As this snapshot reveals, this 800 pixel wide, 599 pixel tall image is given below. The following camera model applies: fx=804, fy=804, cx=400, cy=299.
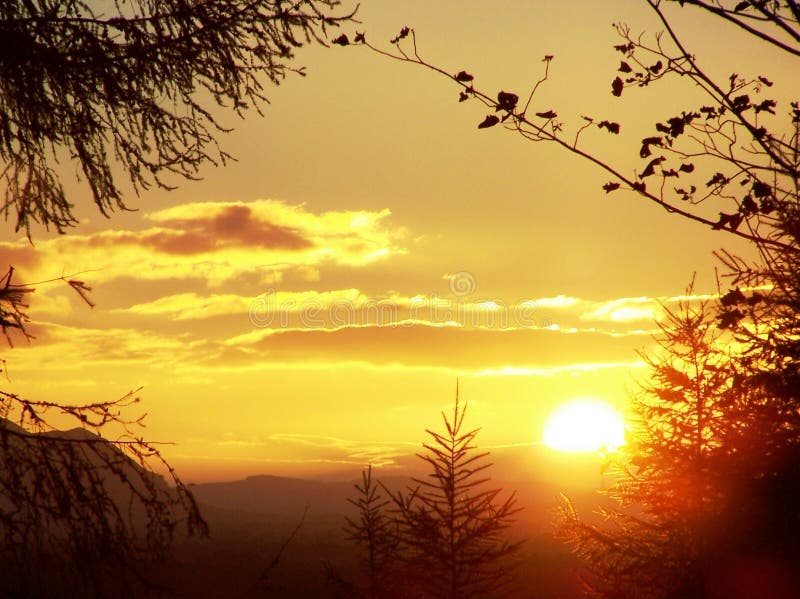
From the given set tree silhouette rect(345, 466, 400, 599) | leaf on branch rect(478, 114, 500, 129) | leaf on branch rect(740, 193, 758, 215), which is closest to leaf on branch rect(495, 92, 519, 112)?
leaf on branch rect(478, 114, 500, 129)

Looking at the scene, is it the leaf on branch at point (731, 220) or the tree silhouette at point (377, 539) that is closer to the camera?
the leaf on branch at point (731, 220)

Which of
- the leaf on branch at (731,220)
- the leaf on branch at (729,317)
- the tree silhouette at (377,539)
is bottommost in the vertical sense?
the tree silhouette at (377,539)

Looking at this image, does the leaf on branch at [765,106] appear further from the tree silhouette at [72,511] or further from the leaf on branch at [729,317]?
the tree silhouette at [72,511]

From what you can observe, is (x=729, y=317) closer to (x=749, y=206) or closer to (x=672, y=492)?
(x=749, y=206)

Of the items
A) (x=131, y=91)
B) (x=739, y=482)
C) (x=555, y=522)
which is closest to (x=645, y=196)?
(x=131, y=91)

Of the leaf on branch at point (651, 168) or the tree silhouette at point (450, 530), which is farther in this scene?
the tree silhouette at point (450, 530)

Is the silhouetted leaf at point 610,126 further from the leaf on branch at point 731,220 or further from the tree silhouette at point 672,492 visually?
the tree silhouette at point 672,492

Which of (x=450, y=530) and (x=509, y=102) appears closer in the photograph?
(x=509, y=102)

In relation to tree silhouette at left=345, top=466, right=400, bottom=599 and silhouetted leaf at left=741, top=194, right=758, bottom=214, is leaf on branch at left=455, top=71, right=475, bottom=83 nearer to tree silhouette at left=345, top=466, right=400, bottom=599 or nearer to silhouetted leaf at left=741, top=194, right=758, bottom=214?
silhouetted leaf at left=741, top=194, right=758, bottom=214

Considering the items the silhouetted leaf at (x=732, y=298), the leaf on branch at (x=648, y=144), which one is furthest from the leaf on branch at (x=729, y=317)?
the leaf on branch at (x=648, y=144)

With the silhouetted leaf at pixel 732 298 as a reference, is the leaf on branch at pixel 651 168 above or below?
above

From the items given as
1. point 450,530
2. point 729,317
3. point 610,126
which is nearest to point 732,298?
point 729,317

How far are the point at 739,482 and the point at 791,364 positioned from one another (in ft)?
8.25

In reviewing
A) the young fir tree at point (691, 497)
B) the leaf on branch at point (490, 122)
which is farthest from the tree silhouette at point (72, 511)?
the young fir tree at point (691, 497)
